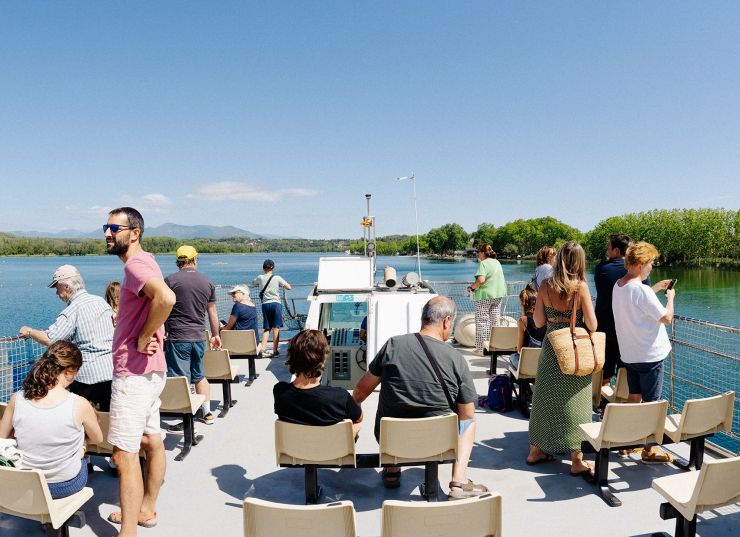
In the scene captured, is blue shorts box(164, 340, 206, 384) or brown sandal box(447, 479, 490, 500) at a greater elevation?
blue shorts box(164, 340, 206, 384)

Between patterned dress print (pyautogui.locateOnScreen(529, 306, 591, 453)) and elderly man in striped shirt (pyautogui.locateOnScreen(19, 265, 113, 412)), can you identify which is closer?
elderly man in striped shirt (pyautogui.locateOnScreen(19, 265, 113, 412))

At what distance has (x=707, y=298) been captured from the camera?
115ft

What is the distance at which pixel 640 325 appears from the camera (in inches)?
147

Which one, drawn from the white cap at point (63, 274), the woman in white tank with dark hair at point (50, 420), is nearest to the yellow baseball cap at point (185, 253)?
the white cap at point (63, 274)

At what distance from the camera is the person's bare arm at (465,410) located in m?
3.28

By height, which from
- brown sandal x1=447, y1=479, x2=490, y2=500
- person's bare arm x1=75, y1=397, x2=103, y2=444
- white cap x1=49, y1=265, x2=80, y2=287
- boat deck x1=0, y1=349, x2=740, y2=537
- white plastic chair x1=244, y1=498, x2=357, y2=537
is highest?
white cap x1=49, y1=265, x2=80, y2=287

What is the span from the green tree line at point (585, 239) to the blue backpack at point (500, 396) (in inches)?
715

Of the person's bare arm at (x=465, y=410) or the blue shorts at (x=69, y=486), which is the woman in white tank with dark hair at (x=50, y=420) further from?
the person's bare arm at (x=465, y=410)

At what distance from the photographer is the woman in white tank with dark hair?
2.70m

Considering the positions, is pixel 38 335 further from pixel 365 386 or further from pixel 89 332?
pixel 365 386

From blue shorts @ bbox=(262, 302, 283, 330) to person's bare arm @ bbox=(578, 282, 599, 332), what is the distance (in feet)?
17.4

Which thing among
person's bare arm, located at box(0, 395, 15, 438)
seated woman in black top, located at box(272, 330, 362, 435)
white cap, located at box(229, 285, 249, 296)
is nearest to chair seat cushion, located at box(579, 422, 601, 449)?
seated woman in black top, located at box(272, 330, 362, 435)

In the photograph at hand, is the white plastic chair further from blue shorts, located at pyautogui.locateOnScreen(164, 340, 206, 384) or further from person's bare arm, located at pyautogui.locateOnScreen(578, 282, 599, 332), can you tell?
blue shorts, located at pyautogui.locateOnScreen(164, 340, 206, 384)

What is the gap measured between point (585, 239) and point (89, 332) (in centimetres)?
13004
